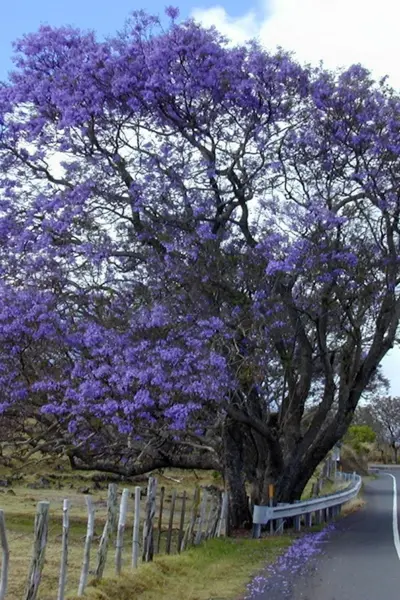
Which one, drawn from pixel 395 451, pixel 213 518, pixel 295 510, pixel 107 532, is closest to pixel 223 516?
pixel 213 518

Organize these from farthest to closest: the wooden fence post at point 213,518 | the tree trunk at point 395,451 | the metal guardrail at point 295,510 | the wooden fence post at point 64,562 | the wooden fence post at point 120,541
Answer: the tree trunk at point 395,451, the metal guardrail at point 295,510, the wooden fence post at point 213,518, the wooden fence post at point 120,541, the wooden fence post at point 64,562

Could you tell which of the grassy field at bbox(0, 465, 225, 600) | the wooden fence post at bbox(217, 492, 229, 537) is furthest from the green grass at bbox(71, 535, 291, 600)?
the wooden fence post at bbox(217, 492, 229, 537)

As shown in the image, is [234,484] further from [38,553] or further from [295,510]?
[38,553]

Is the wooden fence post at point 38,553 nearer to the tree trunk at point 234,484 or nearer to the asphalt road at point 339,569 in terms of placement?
the asphalt road at point 339,569

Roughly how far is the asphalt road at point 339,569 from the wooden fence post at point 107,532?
2.08 metres

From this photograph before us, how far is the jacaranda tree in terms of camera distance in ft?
58.2

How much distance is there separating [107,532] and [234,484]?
33.3ft

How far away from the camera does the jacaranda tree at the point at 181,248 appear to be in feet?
58.2

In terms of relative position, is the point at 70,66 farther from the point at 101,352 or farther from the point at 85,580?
the point at 85,580

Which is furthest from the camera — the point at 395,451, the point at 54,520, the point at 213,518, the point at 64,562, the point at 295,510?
the point at 395,451

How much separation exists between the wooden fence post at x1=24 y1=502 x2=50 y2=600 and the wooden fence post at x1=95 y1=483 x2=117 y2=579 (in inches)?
84.5

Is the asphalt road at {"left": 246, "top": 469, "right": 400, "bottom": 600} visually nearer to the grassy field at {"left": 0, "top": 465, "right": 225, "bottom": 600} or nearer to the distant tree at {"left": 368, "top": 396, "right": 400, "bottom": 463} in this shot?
the grassy field at {"left": 0, "top": 465, "right": 225, "bottom": 600}

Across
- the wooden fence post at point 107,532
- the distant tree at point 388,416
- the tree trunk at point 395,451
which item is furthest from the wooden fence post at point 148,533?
the tree trunk at point 395,451

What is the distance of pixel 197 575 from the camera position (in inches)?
526
